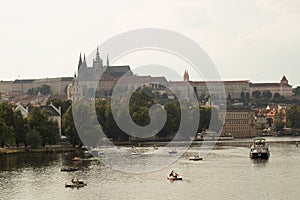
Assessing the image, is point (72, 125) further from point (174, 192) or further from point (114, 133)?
point (174, 192)

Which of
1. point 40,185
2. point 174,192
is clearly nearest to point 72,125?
point 40,185

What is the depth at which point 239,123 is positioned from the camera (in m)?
151

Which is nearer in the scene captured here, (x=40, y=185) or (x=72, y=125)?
(x=40, y=185)

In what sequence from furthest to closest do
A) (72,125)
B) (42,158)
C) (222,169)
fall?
(72,125) → (42,158) → (222,169)

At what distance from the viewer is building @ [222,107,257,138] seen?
14894 centimetres

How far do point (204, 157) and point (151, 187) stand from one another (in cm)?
2769

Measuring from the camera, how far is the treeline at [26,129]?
81312 millimetres

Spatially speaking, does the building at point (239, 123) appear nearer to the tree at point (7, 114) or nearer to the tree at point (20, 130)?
the tree at point (20, 130)

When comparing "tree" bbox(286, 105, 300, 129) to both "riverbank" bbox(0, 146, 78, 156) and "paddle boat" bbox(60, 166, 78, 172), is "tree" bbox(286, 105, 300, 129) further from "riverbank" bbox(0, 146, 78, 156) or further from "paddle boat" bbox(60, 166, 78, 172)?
"paddle boat" bbox(60, 166, 78, 172)

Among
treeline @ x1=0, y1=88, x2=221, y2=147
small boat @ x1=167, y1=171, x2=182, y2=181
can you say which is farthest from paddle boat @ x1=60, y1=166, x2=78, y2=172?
treeline @ x1=0, y1=88, x2=221, y2=147

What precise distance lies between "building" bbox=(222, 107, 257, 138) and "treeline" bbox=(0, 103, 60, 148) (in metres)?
64.8

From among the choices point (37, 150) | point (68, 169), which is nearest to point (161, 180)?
point (68, 169)

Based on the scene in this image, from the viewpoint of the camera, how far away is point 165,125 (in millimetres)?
118062

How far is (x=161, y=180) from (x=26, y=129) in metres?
36.0
